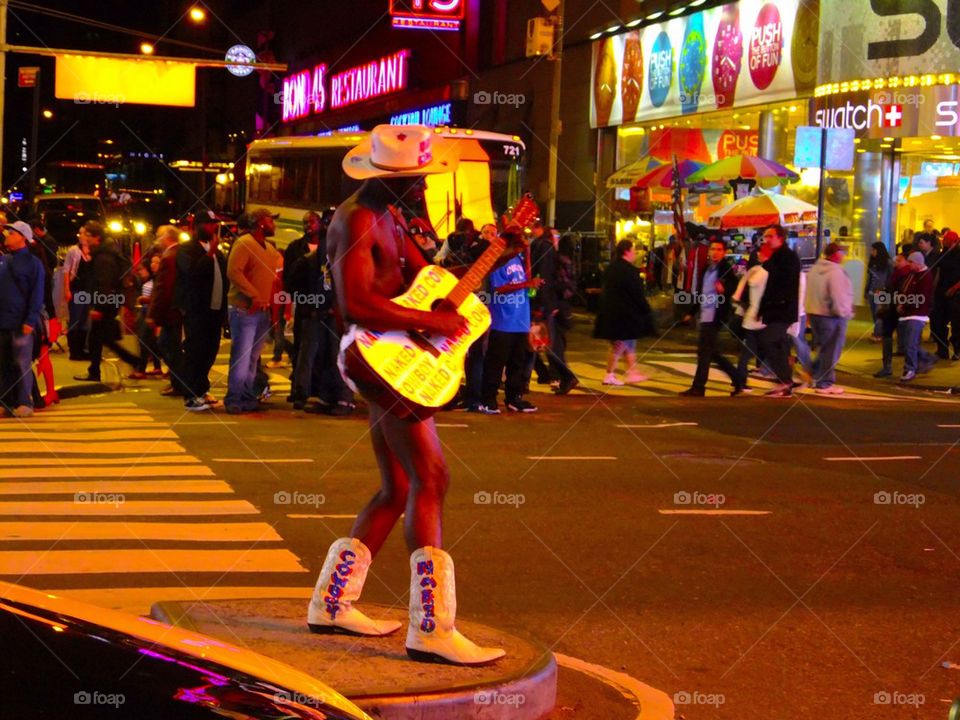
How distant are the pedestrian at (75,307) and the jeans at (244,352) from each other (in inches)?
211

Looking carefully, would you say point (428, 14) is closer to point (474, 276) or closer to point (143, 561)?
point (143, 561)

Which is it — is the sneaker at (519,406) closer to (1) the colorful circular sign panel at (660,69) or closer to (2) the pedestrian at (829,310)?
(2) the pedestrian at (829,310)

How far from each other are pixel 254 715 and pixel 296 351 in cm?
1277

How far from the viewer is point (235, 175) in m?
62.7

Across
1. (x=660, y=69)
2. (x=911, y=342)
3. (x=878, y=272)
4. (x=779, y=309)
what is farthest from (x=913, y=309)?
(x=660, y=69)

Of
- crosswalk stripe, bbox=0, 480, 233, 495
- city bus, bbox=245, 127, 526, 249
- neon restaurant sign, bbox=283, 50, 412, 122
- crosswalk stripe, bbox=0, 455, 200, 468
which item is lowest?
crosswalk stripe, bbox=0, 455, 200, 468

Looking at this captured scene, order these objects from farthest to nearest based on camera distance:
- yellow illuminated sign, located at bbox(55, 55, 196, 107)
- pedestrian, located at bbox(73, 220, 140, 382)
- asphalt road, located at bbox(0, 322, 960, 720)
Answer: yellow illuminated sign, located at bbox(55, 55, 196, 107), pedestrian, located at bbox(73, 220, 140, 382), asphalt road, located at bbox(0, 322, 960, 720)

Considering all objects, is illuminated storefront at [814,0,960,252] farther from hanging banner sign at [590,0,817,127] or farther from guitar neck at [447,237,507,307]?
guitar neck at [447,237,507,307]

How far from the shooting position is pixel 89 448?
12344mm

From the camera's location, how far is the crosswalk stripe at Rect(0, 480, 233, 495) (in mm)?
10164

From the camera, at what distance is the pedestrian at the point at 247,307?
1484 cm

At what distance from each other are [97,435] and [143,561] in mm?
5447

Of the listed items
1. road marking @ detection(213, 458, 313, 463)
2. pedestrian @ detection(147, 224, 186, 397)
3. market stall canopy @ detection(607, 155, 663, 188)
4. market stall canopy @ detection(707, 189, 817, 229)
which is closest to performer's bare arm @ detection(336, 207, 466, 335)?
road marking @ detection(213, 458, 313, 463)

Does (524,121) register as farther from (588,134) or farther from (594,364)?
(594,364)
